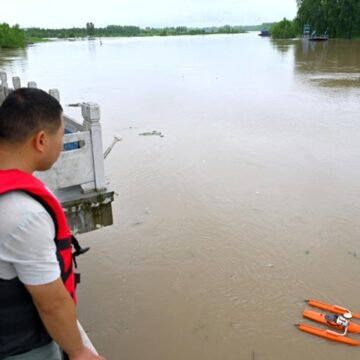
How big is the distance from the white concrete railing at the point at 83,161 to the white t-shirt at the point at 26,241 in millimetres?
2397

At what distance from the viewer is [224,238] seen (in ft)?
20.6

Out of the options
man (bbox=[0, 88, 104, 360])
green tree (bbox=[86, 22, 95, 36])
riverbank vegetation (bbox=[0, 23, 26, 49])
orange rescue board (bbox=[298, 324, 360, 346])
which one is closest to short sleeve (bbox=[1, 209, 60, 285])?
man (bbox=[0, 88, 104, 360])

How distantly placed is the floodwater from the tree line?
53.0 m

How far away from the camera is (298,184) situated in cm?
817

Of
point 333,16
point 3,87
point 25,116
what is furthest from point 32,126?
point 333,16

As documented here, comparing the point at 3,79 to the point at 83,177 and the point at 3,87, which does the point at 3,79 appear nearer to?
the point at 3,87

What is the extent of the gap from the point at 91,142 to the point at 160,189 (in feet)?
14.3

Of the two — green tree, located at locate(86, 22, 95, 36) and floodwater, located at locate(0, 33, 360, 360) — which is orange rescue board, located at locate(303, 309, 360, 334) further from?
green tree, located at locate(86, 22, 95, 36)

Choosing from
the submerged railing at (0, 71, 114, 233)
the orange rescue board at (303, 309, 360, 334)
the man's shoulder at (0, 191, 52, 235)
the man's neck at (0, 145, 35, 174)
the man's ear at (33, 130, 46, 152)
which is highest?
the man's ear at (33, 130, 46, 152)

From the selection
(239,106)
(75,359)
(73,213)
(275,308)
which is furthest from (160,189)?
(239,106)

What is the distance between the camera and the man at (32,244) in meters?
1.25

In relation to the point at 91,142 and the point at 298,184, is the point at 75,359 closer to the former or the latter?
the point at 91,142

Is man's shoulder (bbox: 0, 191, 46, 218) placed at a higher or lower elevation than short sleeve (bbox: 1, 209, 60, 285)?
higher

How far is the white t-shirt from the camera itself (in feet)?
4.03
